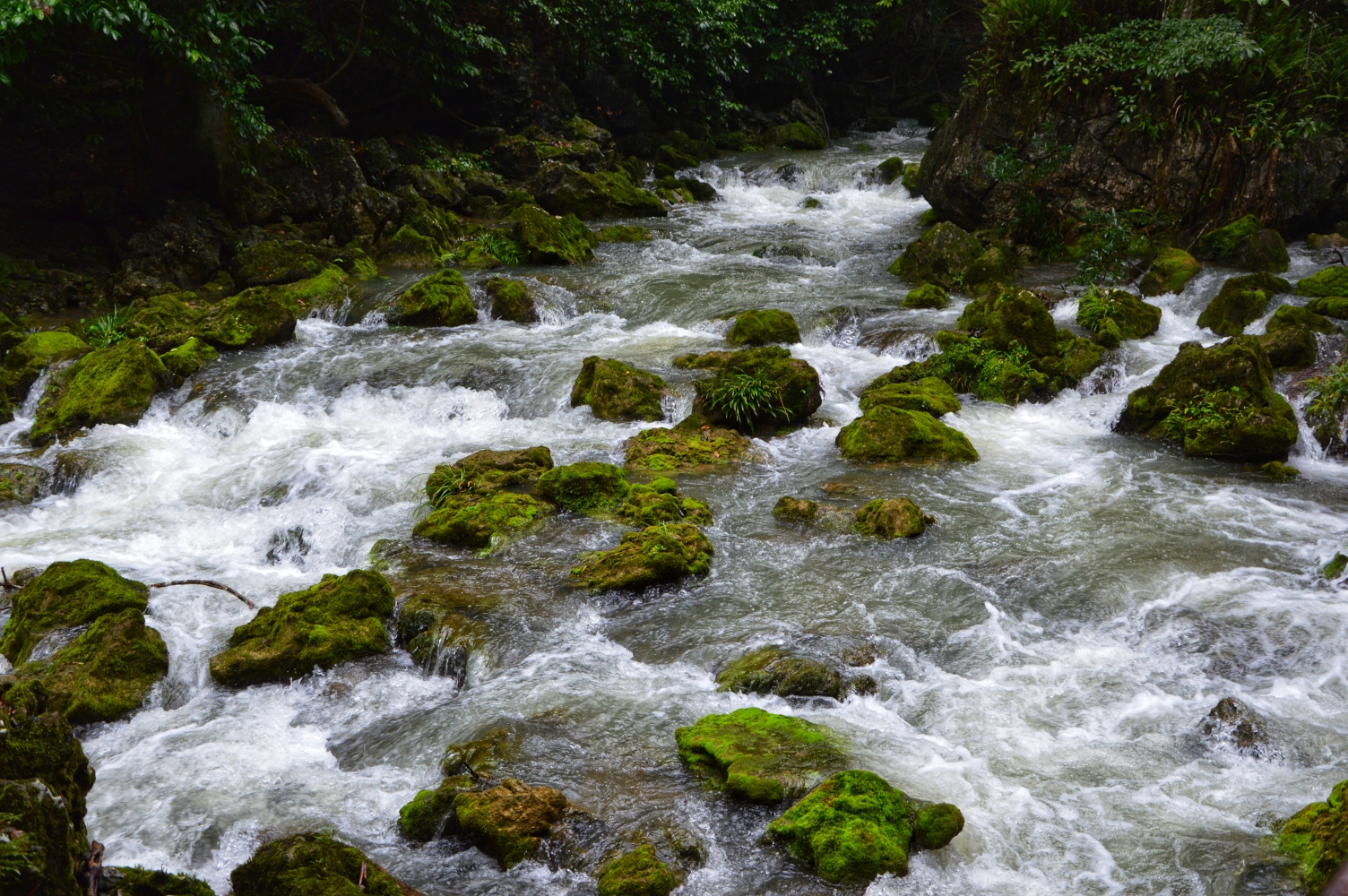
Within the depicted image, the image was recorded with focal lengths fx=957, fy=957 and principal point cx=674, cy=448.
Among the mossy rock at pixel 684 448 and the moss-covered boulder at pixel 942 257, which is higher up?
the moss-covered boulder at pixel 942 257

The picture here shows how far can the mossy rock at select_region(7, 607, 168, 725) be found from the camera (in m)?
5.92

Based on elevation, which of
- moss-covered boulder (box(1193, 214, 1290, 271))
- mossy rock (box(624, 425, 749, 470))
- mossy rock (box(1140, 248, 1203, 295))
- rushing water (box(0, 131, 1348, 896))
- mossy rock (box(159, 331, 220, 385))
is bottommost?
rushing water (box(0, 131, 1348, 896))

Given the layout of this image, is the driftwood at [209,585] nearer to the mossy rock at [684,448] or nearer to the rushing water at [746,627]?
the rushing water at [746,627]

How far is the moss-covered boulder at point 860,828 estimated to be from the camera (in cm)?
439

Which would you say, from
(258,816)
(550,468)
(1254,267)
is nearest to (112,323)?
(550,468)

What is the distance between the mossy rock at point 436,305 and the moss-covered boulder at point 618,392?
357cm

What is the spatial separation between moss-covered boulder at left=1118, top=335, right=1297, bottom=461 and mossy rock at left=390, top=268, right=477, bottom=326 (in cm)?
901

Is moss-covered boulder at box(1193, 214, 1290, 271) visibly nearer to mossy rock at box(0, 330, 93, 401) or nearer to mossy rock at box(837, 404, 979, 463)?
mossy rock at box(837, 404, 979, 463)

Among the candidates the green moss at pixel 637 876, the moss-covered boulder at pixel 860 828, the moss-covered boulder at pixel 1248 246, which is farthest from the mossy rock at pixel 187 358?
the moss-covered boulder at pixel 1248 246

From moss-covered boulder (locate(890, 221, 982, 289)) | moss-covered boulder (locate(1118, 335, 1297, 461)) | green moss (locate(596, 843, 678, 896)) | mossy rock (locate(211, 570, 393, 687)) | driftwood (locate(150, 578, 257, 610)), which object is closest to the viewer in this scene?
green moss (locate(596, 843, 678, 896))

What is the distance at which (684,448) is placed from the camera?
9.96 m

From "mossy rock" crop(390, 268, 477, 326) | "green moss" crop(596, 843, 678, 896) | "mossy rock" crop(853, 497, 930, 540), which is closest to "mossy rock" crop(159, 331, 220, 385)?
"mossy rock" crop(390, 268, 477, 326)

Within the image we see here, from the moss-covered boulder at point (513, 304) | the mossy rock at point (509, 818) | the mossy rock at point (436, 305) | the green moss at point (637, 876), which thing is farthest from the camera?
the moss-covered boulder at point (513, 304)

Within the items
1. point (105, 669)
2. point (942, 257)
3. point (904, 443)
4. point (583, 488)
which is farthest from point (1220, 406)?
point (105, 669)
